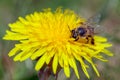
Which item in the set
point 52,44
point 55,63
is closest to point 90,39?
point 52,44

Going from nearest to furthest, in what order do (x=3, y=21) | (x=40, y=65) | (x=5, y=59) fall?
(x=40, y=65) → (x=5, y=59) → (x=3, y=21)

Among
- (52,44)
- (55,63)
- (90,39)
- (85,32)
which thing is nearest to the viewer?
(55,63)

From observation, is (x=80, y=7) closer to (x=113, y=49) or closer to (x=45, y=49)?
(x=113, y=49)

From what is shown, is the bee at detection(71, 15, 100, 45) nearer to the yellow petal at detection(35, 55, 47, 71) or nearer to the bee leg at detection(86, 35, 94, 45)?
the bee leg at detection(86, 35, 94, 45)

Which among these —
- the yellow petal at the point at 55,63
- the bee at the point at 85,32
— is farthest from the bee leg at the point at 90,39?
the yellow petal at the point at 55,63

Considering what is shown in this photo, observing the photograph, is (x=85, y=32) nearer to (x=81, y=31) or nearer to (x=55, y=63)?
(x=81, y=31)

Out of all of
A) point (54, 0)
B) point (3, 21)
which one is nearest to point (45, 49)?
point (3, 21)
